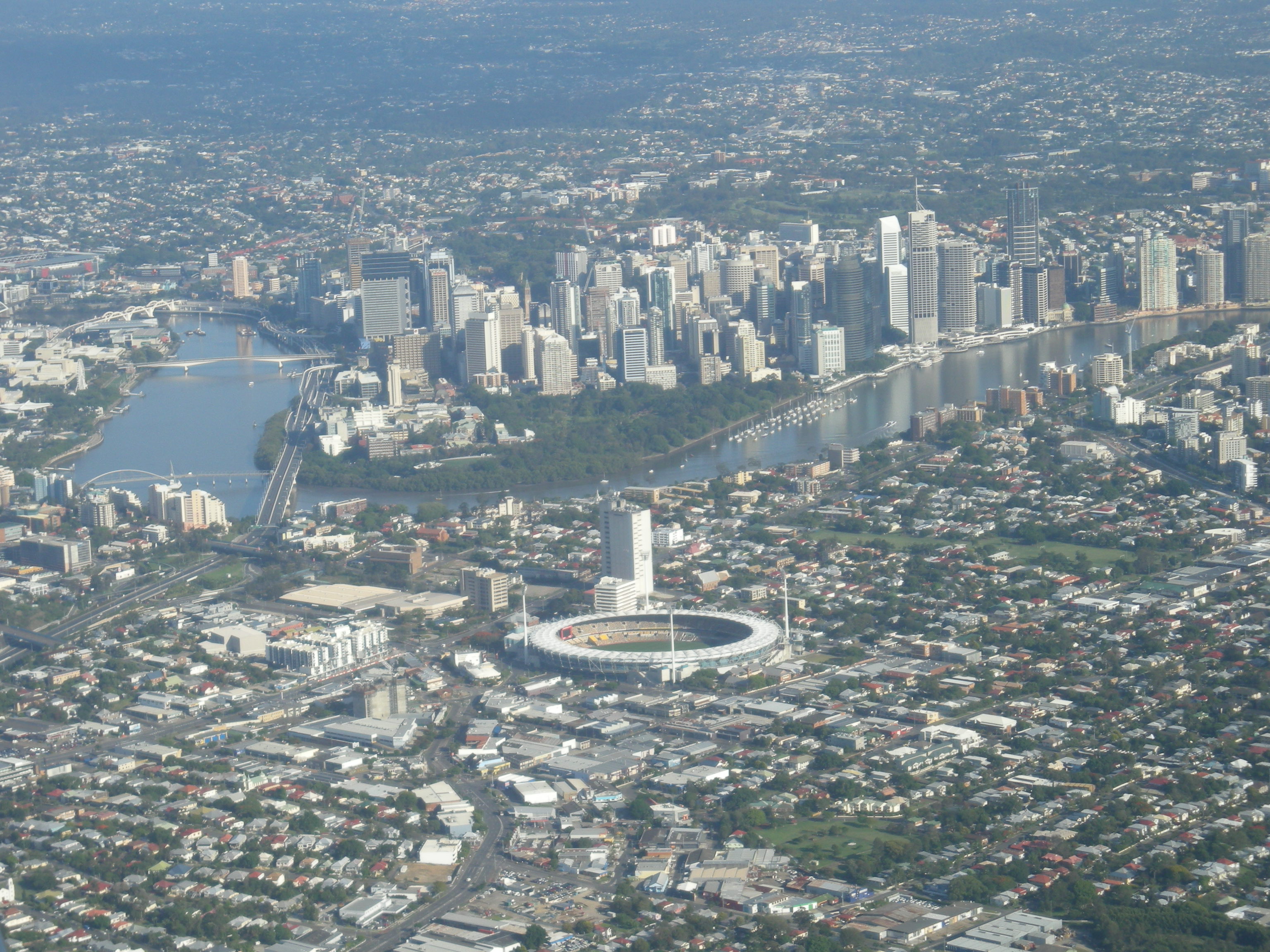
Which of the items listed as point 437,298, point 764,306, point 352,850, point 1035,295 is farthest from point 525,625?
point 1035,295

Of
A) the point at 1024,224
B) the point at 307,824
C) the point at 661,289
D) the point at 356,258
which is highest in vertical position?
the point at 1024,224

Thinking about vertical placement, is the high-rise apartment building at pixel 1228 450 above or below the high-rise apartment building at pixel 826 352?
below

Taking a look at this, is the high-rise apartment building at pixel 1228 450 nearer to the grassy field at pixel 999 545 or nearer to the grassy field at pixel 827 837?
the grassy field at pixel 999 545

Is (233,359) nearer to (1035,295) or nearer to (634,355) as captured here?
(634,355)

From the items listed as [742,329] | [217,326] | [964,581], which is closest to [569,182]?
[217,326]

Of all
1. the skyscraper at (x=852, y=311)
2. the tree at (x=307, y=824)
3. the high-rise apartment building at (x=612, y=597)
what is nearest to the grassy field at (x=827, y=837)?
the tree at (x=307, y=824)

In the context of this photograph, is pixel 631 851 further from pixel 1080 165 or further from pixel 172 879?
pixel 1080 165
